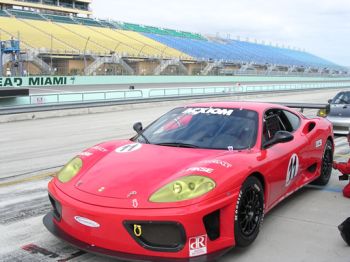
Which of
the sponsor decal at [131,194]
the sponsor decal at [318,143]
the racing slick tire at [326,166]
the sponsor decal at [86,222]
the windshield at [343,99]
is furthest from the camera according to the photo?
the windshield at [343,99]

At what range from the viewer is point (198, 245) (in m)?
3.42

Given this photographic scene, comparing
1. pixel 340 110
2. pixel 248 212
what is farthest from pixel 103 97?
pixel 248 212

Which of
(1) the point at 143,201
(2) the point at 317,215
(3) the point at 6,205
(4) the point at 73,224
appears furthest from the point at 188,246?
(3) the point at 6,205

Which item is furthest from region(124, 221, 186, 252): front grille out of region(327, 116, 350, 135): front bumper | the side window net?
region(327, 116, 350, 135): front bumper

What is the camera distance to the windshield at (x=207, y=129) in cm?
459

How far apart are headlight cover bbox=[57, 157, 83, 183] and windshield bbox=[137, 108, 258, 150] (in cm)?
82

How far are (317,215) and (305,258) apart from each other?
133cm

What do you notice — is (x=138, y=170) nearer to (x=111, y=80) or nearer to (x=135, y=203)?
(x=135, y=203)

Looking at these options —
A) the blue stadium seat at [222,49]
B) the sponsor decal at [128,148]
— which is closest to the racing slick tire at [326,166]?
the sponsor decal at [128,148]

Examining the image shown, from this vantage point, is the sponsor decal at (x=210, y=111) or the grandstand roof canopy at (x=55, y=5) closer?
the sponsor decal at (x=210, y=111)

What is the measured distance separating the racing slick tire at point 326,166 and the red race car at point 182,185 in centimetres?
101

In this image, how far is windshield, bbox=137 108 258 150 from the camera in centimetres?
459

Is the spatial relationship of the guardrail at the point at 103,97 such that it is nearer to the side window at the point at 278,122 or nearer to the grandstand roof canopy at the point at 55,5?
the side window at the point at 278,122

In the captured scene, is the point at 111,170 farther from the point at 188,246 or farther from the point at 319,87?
the point at 319,87
